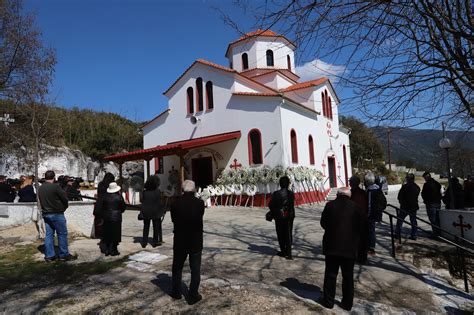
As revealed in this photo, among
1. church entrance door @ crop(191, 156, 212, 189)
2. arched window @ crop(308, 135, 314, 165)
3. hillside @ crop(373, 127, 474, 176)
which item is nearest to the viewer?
hillside @ crop(373, 127, 474, 176)

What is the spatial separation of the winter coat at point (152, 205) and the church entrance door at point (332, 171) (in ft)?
57.6

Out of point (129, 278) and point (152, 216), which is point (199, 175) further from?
point (129, 278)

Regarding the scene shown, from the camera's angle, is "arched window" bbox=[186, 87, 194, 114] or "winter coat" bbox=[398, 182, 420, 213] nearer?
"winter coat" bbox=[398, 182, 420, 213]

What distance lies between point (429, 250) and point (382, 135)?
3.63 meters

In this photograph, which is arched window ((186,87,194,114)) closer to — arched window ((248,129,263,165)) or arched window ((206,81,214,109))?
arched window ((206,81,214,109))

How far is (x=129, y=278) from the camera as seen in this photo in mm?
5480

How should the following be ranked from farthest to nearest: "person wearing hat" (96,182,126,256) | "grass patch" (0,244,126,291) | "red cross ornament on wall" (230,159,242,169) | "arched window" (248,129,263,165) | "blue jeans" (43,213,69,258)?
1. "red cross ornament on wall" (230,159,242,169)
2. "arched window" (248,129,263,165)
3. "person wearing hat" (96,182,126,256)
4. "blue jeans" (43,213,69,258)
5. "grass patch" (0,244,126,291)

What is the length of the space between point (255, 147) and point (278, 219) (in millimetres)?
11461

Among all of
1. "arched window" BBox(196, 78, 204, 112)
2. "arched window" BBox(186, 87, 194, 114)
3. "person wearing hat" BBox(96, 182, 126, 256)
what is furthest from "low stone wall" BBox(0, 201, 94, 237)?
"arched window" BBox(186, 87, 194, 114)

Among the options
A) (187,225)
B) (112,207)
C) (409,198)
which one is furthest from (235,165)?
(187,225)

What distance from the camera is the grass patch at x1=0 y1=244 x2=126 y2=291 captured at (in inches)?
216

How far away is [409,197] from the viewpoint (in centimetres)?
852

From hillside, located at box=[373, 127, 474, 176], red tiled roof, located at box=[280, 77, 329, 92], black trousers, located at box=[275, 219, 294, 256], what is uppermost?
red tiled roof, located at box=[280, 77, 329, 92]

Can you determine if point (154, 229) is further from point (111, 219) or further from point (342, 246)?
point (342, 246)
